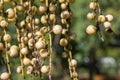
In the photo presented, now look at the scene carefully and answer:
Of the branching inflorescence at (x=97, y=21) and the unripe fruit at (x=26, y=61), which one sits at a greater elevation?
the branching inflorescence at (x=97, y=21)

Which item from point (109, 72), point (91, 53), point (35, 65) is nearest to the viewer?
point (35, 65)

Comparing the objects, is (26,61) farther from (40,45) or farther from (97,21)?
(97,21)

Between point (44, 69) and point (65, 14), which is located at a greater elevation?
point (65, 14)

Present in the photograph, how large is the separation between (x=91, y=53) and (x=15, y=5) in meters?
6.01

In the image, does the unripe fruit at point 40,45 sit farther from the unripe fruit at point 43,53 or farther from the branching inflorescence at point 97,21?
the branching inflorescence at point 97,21

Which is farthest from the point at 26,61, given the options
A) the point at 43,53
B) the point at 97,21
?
the point at 97,21

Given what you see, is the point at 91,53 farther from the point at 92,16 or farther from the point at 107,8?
the point at 92,16

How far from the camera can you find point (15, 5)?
0.84 meters

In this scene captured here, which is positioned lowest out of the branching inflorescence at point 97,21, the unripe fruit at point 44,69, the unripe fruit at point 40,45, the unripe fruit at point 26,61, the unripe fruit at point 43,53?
the unripe fruit at point 44,69

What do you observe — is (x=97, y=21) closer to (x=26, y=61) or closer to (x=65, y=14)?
(x=65, y=14)

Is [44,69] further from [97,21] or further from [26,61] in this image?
[97,21]

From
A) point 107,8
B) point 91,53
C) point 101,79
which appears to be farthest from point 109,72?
point 107,8

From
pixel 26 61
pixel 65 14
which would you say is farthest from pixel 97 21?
pixel 26 61

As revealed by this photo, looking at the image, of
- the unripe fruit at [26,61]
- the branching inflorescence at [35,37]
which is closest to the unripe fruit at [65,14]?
the branching inflorescence at [35,37]
